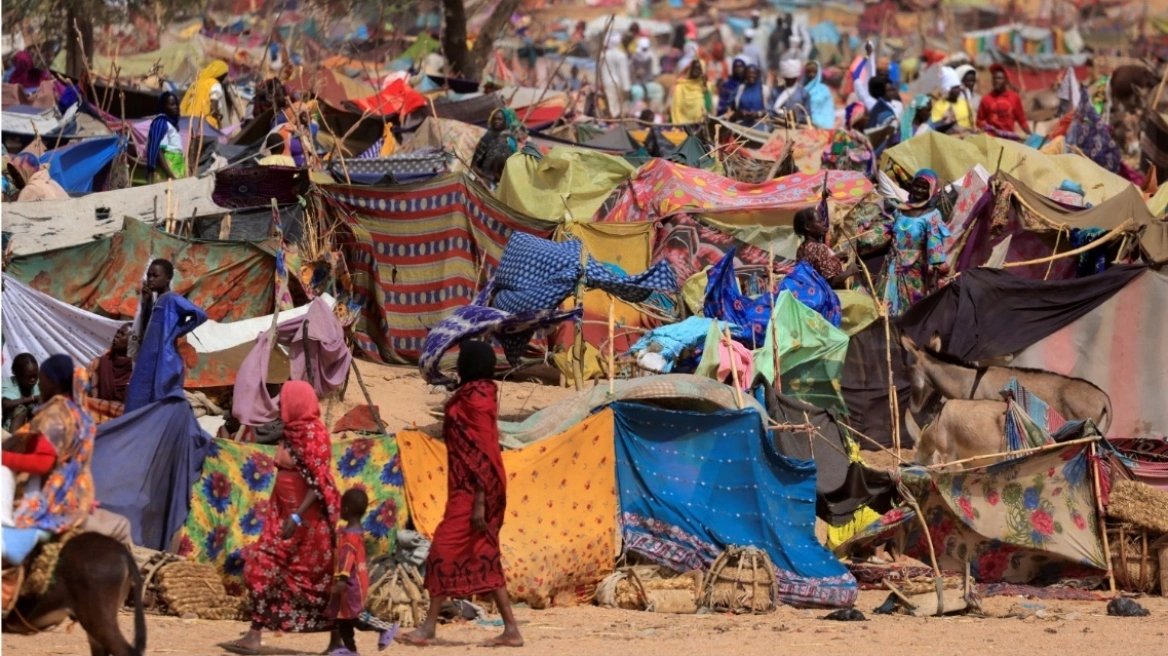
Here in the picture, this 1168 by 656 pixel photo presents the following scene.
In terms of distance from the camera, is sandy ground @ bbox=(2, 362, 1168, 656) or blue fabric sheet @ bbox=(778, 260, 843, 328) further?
blue fabric sheet @ bbox=(778, 260, 843, 328)

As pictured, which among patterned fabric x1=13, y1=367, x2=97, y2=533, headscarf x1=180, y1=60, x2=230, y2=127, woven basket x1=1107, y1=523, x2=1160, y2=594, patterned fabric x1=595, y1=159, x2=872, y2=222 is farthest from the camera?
headscarf x1=180, y1=60, x2=230, y2=127

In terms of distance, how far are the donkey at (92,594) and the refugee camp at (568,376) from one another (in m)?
0.01

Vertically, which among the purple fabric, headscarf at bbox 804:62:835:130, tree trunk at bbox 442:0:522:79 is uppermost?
tree trunk at bbox 442:0:522:79

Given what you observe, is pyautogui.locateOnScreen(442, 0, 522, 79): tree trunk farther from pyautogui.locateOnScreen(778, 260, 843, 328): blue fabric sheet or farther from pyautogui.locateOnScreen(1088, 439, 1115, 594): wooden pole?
pyautogui.locateOnScreen(1088, 439, 1115, 594): wooden pole

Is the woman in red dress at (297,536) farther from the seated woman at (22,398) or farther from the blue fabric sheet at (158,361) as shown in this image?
the seated woman at (22,398)

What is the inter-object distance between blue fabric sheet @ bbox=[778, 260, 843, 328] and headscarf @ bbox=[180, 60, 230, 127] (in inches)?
321

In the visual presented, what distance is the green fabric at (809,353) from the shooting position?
11867mm

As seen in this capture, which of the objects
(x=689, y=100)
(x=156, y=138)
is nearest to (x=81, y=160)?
(x=156, y=138)

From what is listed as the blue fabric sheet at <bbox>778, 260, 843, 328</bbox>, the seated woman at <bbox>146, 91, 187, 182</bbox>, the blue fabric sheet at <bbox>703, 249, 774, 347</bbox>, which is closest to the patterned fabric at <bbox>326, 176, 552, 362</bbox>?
the blue fabric sheet at <bbox>703, 249, 774, 347</bbox>

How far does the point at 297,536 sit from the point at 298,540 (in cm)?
2

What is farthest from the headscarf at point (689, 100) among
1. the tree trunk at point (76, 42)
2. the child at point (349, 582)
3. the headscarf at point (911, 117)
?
the child at point (349, 582)

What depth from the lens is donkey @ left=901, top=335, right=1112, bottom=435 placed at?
11602 millimetres

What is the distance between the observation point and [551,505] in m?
9.31

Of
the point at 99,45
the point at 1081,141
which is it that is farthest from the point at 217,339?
the point at 99,45
